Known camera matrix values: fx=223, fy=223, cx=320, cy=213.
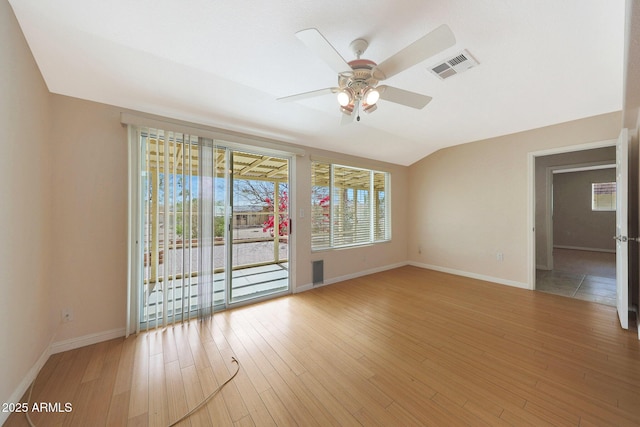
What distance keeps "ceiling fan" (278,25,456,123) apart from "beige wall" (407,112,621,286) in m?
3.00

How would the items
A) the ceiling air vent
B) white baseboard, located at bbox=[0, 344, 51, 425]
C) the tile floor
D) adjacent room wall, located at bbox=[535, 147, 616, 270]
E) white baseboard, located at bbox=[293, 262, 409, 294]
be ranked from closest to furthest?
white baseboard, located at bbox=[0, 344, 51, 425] < the ceiling air vent < the tile floor < white baseboard, located at bbox=[293, 262, 409, 294] < adjacent room wall, located at bbox=[535, 147, 616, 270]

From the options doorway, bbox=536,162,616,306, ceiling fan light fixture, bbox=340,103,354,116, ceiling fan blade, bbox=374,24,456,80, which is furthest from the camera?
doorway, bbox=536,162,616,306

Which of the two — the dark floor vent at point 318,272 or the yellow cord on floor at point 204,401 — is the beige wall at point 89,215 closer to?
the yellow cord on floor at point 204,401

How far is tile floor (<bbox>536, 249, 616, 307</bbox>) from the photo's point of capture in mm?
3314

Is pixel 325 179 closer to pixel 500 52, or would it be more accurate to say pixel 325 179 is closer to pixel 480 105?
pixel 480 105

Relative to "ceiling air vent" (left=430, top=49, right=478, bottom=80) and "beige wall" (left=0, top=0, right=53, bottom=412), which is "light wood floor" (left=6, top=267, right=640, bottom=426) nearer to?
"beige wall" (left=0, top=0, right=53, bottom=412)

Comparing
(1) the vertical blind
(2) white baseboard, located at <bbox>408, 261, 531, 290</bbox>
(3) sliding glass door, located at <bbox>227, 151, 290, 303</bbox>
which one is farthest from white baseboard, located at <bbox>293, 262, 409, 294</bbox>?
(1) the vertical blind

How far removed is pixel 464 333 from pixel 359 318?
1083 mm

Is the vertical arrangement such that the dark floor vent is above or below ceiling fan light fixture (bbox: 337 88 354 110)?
below

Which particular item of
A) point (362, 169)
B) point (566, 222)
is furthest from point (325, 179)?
point (566, 222)

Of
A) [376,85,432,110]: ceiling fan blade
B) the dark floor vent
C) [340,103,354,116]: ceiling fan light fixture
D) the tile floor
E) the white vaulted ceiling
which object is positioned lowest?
the tile floor

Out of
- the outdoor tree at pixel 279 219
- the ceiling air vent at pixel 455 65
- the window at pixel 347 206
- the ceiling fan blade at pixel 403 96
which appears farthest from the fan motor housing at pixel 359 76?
the outdoor tree at pixel 279 219

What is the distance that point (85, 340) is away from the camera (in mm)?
2084

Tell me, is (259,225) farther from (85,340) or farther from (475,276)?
(475,276)
